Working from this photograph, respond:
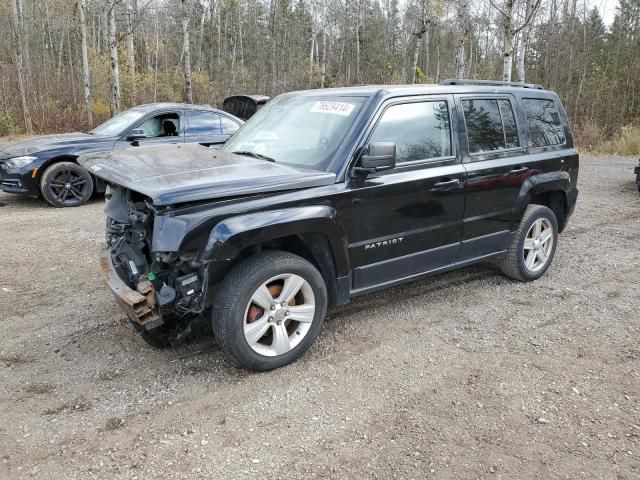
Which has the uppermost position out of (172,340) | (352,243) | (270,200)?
(270,200)

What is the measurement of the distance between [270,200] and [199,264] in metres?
0.64

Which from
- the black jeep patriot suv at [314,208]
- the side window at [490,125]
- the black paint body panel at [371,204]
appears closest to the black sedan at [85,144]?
the black jeep patriot suv at [314,208]

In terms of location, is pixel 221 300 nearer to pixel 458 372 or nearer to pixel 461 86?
pixel 458 372

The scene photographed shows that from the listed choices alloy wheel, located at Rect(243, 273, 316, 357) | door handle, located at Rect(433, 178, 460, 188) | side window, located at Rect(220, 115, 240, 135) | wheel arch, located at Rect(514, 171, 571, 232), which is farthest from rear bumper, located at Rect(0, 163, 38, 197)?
wheel arch, located at Rect(514, 171, 571, 232)

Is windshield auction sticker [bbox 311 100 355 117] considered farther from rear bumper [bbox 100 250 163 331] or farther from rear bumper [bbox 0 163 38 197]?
rear bumper [bbox 0 163 38 197]

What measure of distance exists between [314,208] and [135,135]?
20.0 ft

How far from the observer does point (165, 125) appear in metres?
9.11

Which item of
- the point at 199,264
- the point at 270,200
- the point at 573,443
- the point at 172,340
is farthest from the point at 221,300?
the point at 573,443

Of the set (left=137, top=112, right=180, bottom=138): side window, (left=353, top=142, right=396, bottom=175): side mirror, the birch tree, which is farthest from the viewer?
the birch tree

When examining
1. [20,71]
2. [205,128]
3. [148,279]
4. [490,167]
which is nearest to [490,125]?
[490,167]

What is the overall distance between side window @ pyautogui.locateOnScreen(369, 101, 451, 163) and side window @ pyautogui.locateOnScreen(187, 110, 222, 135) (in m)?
5.83

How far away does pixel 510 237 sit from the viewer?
16.4 feet

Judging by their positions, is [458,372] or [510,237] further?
[510,237]

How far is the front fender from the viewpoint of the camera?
3.12 meters
